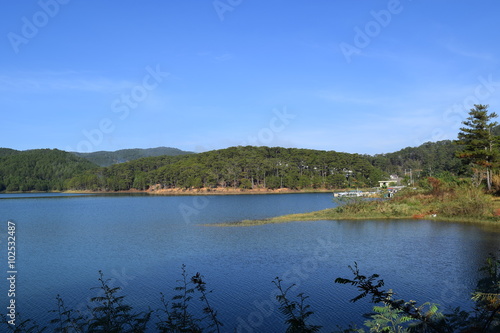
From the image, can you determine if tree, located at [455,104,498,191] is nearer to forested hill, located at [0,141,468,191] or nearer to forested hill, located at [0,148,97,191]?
forested hill, located at [0,141,468,191]

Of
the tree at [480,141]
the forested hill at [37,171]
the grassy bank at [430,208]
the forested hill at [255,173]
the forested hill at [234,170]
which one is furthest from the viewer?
the forested hill at [37,171]

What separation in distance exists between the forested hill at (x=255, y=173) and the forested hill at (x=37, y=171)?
14753 mm

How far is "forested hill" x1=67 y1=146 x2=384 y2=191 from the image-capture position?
9675 cm

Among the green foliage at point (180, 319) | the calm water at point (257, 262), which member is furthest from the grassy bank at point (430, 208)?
the green foliage at point (180, 319)

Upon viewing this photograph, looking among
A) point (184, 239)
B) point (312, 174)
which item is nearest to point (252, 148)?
point (312, 174)

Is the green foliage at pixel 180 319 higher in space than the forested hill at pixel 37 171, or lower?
lower

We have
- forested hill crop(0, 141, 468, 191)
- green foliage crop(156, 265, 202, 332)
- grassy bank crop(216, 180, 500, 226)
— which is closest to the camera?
green foliage crop(156, 265, 202, 332)

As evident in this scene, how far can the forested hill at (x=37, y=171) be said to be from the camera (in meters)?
127

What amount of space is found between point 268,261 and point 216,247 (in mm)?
4742

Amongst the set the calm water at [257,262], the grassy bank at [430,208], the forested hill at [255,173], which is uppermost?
the forested hill at [255,173]

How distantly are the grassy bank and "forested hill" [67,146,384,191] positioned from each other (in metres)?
60.2

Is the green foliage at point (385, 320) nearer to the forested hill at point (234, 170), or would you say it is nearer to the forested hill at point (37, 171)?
the forested hill at point (234, 170)

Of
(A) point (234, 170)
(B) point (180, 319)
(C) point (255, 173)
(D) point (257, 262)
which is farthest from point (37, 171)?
(B) point (180, 319)

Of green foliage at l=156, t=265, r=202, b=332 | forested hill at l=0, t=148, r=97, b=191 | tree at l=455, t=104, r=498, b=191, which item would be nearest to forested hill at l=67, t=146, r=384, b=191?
forested hill at l=0, t=148, r=97, b=191
